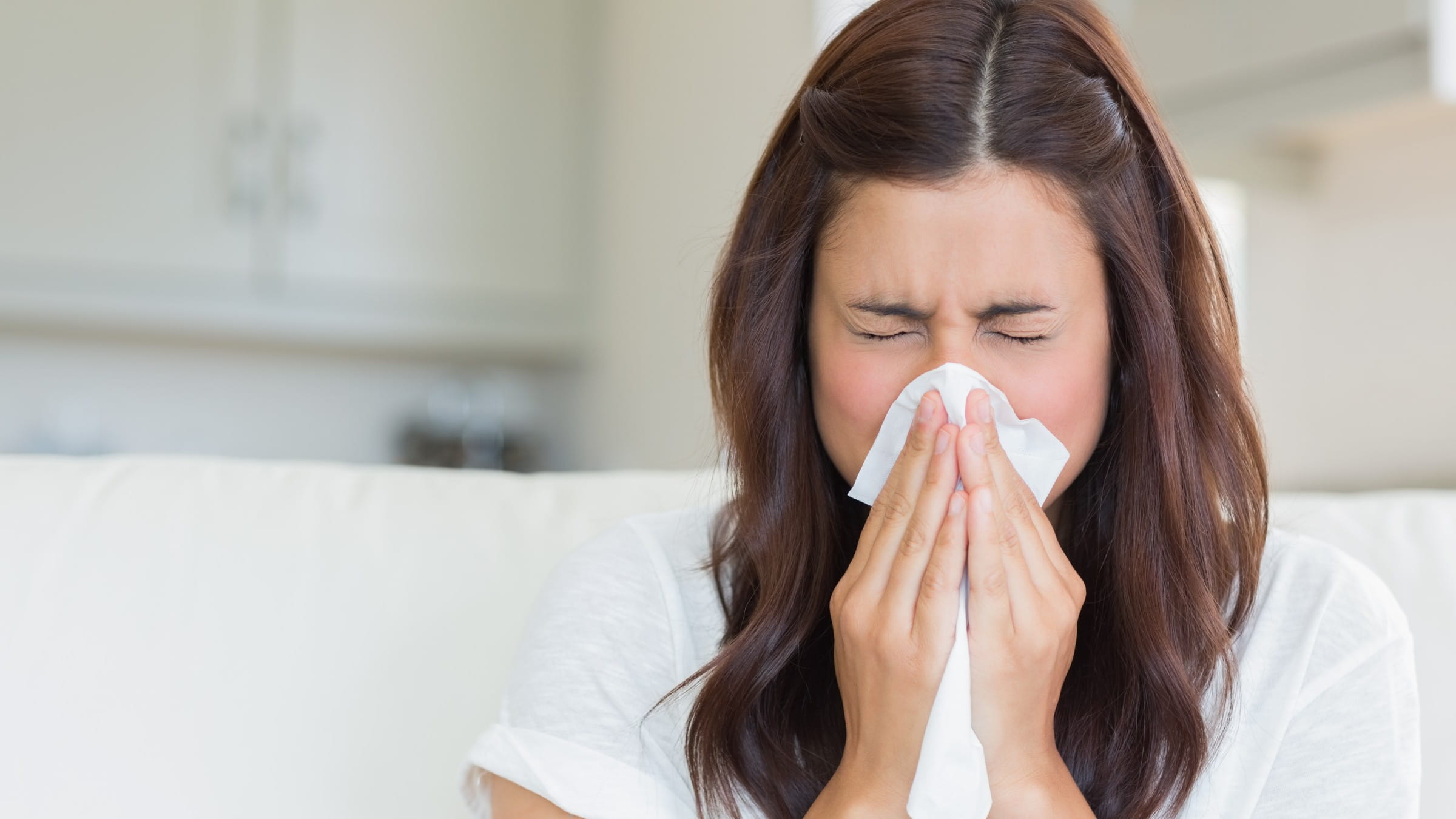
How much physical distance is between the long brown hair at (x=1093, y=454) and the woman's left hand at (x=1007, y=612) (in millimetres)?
117

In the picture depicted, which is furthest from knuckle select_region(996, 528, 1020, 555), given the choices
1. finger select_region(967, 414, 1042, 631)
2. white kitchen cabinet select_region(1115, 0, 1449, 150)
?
white kitchen cabinet select_region(1115, 0, 1449, 150)

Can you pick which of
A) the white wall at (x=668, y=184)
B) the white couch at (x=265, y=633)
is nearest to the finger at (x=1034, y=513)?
the white couch at (x=265, y=633)

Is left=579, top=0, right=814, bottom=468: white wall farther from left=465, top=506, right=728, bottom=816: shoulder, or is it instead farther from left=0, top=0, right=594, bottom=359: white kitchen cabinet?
left=465, top=506, right=728, bottom=816: shoulder

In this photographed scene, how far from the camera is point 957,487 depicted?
0.81 metres

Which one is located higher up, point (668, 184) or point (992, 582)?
point (668, 184)

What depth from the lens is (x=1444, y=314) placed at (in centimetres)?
163

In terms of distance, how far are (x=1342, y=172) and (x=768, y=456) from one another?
121 cm

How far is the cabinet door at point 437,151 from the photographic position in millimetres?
2805

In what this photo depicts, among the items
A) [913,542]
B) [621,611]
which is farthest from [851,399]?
[621,611]

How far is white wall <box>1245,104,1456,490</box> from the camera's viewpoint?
1.63 metres

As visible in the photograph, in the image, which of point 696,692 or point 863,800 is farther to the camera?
point 696,692

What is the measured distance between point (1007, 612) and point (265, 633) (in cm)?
54

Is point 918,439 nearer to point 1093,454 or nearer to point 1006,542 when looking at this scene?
point 1006,542

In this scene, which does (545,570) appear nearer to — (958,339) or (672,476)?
(672,476)
